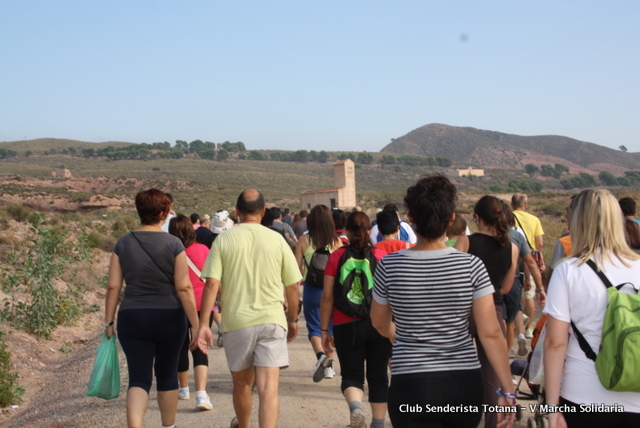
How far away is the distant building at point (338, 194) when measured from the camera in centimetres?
5559

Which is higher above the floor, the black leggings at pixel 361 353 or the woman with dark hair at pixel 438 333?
the woman with dark hair at pixel 438 333

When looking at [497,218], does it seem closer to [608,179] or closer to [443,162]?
[608,179]

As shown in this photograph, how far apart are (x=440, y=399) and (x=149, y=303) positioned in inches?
102

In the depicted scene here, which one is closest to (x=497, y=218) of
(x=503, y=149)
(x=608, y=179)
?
(x=608, y=179)

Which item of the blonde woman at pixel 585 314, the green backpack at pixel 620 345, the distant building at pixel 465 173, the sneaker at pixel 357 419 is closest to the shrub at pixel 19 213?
the sneaker at pixel 357 419

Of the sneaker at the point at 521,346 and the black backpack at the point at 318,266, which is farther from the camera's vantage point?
the sneaker at the point at 521,346

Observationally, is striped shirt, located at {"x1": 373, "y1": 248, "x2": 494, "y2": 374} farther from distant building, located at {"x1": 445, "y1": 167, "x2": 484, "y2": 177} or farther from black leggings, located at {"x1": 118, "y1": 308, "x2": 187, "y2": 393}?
distant building, located at {"x1": 445, "y1": 167, "x2": 484, "y2": 177}

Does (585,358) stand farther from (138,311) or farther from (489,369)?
(138,311)

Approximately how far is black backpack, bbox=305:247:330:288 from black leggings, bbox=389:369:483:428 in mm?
3417

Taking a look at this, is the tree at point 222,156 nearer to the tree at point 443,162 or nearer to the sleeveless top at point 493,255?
the tree at point 443,162

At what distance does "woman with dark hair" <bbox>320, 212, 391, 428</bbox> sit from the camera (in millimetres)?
5203

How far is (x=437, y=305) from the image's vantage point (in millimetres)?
3418

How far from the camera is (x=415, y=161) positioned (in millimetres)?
129250

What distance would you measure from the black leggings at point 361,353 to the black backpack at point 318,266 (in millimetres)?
1524
